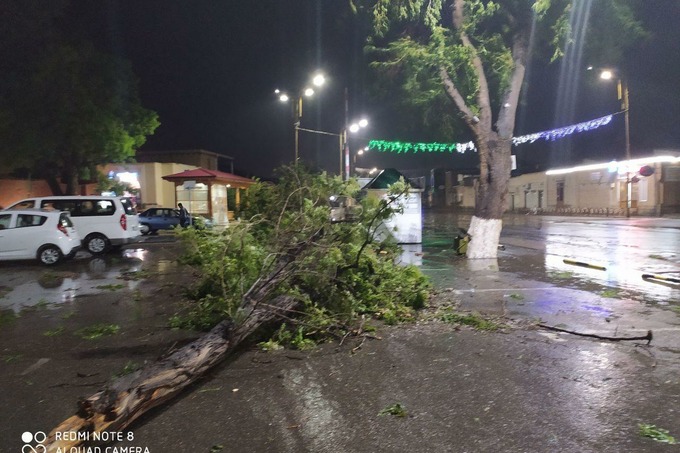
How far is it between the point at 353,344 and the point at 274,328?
3.29 feet

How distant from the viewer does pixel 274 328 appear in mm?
6137

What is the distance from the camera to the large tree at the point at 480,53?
12055 millimetres

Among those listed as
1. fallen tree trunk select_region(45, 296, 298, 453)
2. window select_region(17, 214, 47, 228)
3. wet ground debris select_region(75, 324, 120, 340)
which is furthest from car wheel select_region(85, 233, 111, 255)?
fallen tree trunk select_region(45, 296, 298, 453)

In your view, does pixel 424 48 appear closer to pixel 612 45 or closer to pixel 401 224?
pixel 612 45

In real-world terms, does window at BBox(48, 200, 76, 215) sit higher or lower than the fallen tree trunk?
higher

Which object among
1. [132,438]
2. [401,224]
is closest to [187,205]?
[401,224]

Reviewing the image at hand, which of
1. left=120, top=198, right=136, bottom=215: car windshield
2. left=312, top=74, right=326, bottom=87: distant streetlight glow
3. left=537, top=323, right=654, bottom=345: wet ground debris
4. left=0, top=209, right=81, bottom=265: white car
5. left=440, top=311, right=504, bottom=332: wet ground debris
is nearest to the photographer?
left=537, top=323, right=654, bottom=345: wet ground debris

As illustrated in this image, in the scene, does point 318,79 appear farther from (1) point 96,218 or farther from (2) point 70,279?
(2) point 70,279

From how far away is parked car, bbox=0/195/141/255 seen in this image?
1520 centimetres

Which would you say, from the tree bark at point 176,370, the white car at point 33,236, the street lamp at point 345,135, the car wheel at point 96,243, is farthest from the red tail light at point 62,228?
the street lamp at point 345,135

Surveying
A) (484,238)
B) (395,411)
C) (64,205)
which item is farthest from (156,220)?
(395,411)

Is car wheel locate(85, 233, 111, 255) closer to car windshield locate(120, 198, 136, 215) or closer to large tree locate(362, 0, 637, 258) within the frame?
car windshield locate(120, 198, 136, 215)

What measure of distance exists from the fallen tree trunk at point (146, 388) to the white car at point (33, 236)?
958 centimetres

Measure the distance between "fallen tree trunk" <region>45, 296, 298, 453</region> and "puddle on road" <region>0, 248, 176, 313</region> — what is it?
4.65 m
